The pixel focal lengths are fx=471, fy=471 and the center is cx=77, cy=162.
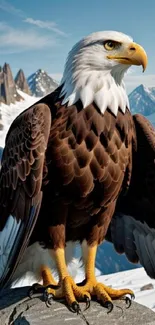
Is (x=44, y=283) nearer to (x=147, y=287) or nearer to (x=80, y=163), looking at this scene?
(x=80, y=163)

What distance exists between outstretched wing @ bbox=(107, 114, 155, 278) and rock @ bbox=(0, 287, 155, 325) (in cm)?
72

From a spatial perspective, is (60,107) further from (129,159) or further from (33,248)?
(33,248)

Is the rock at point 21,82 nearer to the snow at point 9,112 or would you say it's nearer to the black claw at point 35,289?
the snow at point 9,112

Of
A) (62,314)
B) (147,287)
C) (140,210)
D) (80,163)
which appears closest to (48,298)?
(62,314)

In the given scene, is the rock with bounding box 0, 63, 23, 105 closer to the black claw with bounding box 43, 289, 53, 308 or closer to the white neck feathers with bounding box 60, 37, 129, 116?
the white neck feathers with bounding box 60, 37, 129, 116

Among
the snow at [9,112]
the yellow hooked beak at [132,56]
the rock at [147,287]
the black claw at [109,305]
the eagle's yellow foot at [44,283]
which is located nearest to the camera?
the yellow hooked beak at [132,56]

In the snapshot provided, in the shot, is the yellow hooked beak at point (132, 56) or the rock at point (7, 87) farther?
the rock at point (7, 87)

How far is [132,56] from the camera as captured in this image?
4023 mm

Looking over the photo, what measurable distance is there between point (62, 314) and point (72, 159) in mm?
1355

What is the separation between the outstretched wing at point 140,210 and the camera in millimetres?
4594

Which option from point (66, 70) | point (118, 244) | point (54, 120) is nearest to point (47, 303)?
point (118, 244)

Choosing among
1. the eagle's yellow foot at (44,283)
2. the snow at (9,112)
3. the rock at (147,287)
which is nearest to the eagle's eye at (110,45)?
the eagle's yellow foot at (44,283)

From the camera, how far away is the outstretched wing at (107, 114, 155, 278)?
4.59 m

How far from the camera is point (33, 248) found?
178 inches
